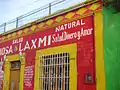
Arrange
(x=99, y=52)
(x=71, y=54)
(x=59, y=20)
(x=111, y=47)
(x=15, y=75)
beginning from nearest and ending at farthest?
(x=99, y=52) → (x=111, y=47) → (x=71, y=54) → (x=59, y=20) → (x=15, y=75)

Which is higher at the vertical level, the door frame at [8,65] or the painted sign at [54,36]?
the painted sign at [54,36]

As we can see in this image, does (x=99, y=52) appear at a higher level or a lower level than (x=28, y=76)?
higher

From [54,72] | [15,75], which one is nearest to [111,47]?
[54,72]

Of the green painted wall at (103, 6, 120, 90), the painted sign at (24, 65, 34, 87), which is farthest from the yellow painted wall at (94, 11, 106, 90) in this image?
the painted sign at (24, 65, 34, 87)

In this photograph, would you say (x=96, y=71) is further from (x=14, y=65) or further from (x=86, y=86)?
(x=14, y=65)

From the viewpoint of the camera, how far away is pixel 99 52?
8.05 metres

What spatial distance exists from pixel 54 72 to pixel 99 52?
216 centimetres

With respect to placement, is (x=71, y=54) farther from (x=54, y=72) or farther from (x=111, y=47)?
(x=111, y=47)

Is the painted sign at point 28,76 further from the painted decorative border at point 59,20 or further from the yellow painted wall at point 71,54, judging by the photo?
the painted decorative border at point 59,20

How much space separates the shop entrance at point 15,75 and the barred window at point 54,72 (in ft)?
6.16

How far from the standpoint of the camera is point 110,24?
8.43 meters

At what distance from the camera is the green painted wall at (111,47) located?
26.1ft

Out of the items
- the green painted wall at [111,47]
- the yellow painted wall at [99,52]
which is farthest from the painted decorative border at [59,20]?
the green painted wall at [111,47]

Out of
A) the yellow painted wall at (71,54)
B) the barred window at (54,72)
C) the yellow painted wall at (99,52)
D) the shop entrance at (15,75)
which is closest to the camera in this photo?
the yellow painted wall at (99,52)
